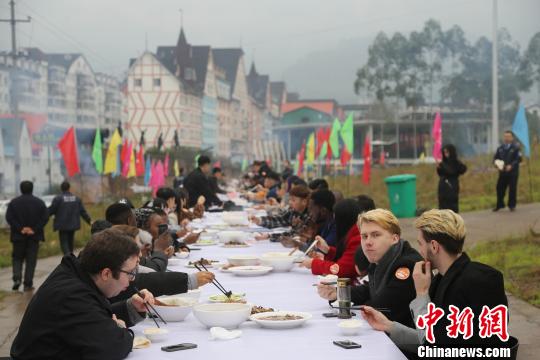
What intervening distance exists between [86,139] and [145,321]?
159ft

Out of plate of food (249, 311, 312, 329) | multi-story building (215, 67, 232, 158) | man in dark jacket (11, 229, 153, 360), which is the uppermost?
multi-story building (215, 67, 232, 158)

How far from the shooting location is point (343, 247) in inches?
221

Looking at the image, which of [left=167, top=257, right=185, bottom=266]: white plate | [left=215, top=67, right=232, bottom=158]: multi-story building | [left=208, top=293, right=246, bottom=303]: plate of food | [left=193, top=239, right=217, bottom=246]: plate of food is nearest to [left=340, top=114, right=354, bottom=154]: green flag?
[left=193, top=239, right=217, bottom=246]: plate of food

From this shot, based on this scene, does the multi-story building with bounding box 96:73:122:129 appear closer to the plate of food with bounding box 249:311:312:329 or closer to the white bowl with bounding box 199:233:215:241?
the white bowl with bounding box 199:233:215:241

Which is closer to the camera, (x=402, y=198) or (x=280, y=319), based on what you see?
(x=280, y=319)

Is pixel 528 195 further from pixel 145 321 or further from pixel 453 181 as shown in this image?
pixel 145 321

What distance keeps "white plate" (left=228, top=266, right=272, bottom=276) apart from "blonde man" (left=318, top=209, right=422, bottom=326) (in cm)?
118

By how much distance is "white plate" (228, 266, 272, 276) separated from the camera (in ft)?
17.0

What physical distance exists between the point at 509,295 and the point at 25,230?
6699 mm

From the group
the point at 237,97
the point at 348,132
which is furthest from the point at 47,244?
the point at 237,97

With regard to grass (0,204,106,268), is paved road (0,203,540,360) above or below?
above

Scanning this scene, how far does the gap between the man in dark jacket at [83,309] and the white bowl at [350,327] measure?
38.0 inches

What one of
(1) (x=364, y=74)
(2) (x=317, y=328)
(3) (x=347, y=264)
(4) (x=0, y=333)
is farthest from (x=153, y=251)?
(1) (x=364, y=74)

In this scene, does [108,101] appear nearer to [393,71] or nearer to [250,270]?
[393,71]
